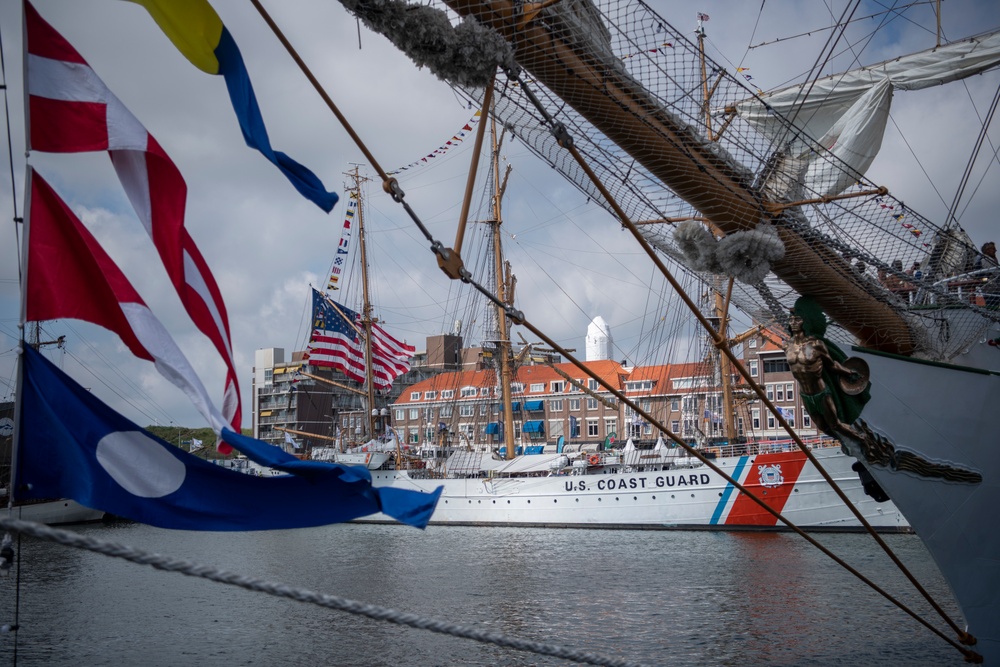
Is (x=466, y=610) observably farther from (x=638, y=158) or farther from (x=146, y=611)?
(x=638, y=158)

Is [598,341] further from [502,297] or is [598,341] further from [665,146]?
[665,146]

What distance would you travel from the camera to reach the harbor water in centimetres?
1171

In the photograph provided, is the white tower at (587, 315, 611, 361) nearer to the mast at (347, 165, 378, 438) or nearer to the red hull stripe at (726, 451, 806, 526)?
the mast at (347, 165, 378, 438)

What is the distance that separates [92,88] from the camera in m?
4.58

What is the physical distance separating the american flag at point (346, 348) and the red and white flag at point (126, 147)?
34.1 metres

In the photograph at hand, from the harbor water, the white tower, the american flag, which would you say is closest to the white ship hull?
the harbor water

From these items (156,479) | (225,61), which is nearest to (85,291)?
(156,479)

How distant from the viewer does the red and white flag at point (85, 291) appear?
4430 mm

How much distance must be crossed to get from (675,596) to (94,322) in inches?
519

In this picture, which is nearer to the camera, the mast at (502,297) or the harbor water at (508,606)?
the harbor water at (508,606)

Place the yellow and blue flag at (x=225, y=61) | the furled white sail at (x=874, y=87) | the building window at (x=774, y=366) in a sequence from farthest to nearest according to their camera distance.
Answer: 1. the building window at (x=774, y=366)
2. the furled white sail at (x=874, y=87)
3. the yellow and blue flag at (x=225, y=61)

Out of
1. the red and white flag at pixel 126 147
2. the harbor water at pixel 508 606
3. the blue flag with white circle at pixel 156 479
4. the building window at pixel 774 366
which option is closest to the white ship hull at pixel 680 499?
the harbor water at pixel 508 606

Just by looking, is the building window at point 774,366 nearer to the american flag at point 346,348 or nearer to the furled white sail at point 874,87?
the american flag at point 346,348

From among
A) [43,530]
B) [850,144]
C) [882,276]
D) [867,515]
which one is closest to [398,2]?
[43,530]
